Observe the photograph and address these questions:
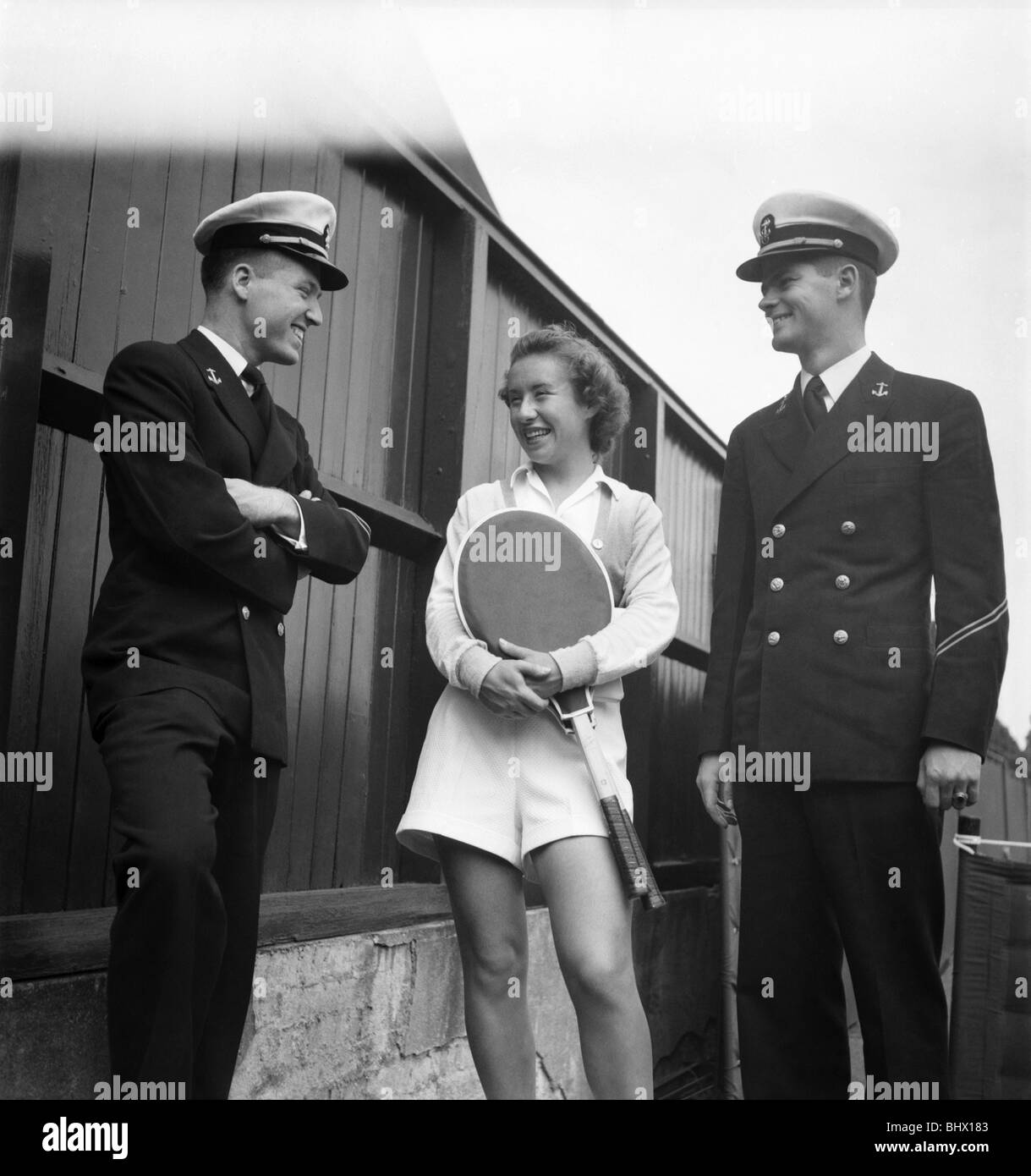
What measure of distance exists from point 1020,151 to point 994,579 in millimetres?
1305

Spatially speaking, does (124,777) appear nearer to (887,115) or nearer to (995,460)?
(995,460)

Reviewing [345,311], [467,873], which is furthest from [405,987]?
[345,311]

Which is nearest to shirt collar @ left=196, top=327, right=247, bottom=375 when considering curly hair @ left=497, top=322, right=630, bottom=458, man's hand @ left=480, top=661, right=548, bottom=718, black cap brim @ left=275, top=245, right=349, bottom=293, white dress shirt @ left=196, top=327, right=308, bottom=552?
white dress shirt @ left=196, top=327, right=308, bottom=552

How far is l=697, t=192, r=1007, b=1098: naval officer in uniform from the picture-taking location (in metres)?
2.56

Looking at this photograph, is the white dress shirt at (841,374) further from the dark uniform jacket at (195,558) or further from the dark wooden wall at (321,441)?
the dark wooden wall at (321,441)

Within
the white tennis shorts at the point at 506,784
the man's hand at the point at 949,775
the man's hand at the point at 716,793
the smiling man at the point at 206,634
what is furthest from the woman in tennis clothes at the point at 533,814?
the man's hand at the point at 949,775

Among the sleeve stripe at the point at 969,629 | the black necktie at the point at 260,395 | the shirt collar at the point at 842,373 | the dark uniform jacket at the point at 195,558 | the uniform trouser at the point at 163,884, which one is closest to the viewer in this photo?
the uniform trouser at the point at 163,884

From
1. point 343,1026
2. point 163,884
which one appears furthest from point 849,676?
point 343,1026

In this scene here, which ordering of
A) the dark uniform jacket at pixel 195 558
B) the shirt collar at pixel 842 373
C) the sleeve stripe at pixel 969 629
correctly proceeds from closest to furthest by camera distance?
the dark uniform jacket at pixel 195 558 → the sleeve stripe at pixel 969 629 → the shirt collar at pixel 842 373

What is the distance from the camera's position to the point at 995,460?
9.55ft

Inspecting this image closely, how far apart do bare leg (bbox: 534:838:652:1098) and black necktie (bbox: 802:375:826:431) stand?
3.40 ft

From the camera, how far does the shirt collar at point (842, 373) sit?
2.84 meters

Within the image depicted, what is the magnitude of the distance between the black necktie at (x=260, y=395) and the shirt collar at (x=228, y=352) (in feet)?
0.05

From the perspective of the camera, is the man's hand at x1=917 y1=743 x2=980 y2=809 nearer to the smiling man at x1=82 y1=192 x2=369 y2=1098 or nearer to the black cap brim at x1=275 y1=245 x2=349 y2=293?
the smiling man at x1=82 y1=192 x2=369 y2=1098
